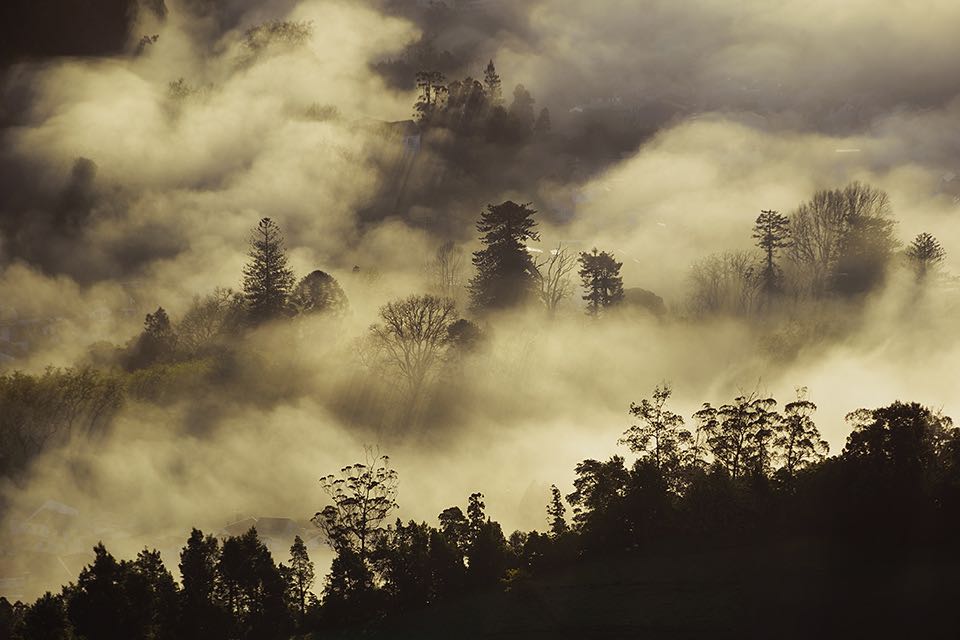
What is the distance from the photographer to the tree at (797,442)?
65.9m

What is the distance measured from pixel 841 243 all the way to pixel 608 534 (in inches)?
3745

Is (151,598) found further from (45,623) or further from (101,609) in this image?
(45,623)

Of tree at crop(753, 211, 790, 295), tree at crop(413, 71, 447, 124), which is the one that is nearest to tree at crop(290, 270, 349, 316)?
tree at crop(753, 211, 790, 295)

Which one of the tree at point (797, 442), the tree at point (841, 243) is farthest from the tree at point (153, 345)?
the tree at point (841, 243)

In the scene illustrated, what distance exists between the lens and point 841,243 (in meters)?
142

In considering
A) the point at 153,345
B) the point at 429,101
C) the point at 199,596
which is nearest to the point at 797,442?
the point at 199,596

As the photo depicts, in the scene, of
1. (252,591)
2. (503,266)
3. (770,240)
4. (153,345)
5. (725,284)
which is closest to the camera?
(252,591)

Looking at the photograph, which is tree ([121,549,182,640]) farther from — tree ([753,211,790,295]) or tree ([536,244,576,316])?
tree ([753,211,790,295])

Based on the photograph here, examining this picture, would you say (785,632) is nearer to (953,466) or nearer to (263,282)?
(953,466)

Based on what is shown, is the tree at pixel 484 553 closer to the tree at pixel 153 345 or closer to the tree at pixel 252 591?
the tree at pixel 252 591

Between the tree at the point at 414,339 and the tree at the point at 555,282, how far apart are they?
67.5 feet

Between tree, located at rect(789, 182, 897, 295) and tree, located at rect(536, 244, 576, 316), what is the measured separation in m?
37.8

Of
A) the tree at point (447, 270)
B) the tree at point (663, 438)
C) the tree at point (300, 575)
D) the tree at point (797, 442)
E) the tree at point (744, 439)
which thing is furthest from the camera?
the tree at point (447, 270)

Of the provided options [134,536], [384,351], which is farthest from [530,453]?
[134,536]
